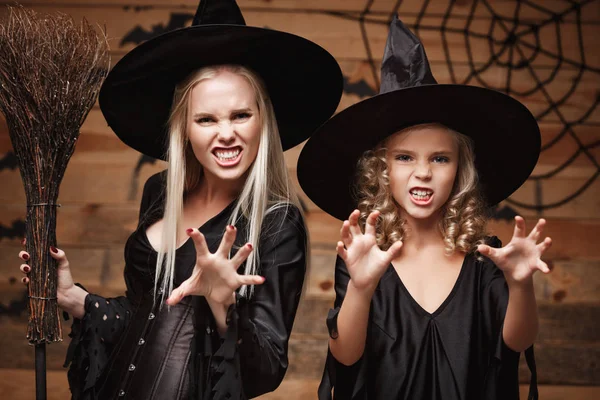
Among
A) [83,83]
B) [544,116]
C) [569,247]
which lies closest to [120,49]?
[83,83]

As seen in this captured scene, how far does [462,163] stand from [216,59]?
2.41 ft

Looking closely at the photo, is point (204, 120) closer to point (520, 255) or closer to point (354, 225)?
point (354, 225)

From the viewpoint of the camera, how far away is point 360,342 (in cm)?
212

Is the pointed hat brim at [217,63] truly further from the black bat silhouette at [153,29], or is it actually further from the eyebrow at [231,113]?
the black bat silhouette at [153,29]

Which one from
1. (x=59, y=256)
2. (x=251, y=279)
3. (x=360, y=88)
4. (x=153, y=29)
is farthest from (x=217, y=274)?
(x=153, y=29)

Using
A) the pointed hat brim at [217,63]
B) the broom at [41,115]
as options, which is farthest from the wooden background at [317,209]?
the broom at [41,115]

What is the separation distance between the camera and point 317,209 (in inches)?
145

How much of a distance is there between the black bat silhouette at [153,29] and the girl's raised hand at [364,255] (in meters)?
1.99

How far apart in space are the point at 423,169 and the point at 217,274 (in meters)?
0.63

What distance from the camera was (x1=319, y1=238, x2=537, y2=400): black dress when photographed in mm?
2146

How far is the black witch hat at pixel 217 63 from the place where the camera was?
2.27 meters

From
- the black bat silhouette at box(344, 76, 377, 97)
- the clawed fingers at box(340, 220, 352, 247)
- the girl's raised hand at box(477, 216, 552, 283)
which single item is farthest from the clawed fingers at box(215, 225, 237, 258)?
the black bat silhouette at box(344, 76, 377, 97)

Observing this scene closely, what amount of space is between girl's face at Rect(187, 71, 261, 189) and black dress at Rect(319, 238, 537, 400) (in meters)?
0.48

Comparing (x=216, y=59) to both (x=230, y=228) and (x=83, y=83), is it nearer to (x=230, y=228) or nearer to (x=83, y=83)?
(x=83, y=83)
